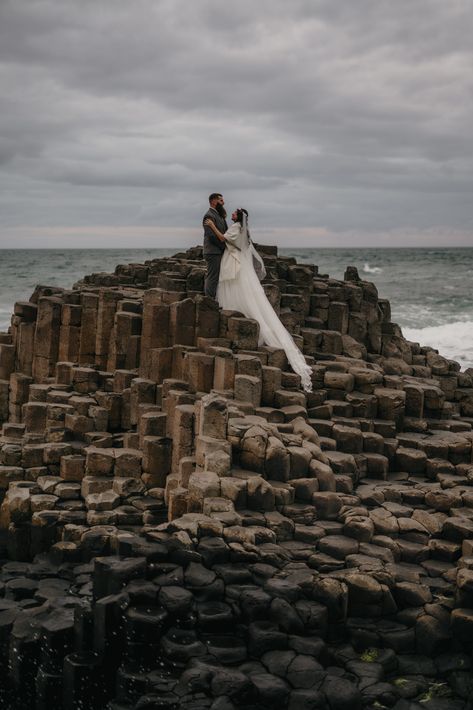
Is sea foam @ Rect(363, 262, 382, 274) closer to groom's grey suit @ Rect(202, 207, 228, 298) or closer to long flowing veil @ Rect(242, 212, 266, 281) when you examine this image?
long flowing veil @ Rect(242, 212, 266, 281)

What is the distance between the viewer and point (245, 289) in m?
14.3

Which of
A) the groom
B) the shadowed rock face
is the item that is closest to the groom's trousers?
the groom

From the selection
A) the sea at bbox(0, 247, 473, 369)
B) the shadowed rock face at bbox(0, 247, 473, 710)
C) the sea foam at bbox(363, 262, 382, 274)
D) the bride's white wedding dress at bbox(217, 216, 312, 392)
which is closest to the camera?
the shadowed rock face at bbox(0, 247, 473, 710)

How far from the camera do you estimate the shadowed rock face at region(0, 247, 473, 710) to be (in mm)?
8672

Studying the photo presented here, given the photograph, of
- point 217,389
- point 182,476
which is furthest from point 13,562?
point 217,389

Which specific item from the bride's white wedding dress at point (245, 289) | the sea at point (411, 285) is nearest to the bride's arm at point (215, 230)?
the bride's white wedding dress at point (245, 289)

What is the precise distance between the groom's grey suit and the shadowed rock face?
0.56m

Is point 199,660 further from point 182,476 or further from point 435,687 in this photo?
point 182,476

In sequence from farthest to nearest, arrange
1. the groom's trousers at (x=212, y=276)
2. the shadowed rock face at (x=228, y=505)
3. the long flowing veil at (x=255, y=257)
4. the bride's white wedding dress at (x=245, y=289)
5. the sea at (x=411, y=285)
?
the sea at (x=411, y=285) < the groom's trousers at (x=212, y=276) < the long flowing veil at (x=255, y=257) < the bride's white wedding dress at (x=245, y=289) < the shadowed rock face at (x=228, y=505)

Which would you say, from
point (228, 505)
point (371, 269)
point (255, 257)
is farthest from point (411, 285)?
point (228, 505)

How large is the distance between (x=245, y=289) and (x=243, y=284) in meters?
0.09

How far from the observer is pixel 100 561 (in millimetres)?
9414

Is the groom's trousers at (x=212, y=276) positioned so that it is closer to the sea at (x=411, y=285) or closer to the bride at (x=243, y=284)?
the bride at (x=243, y=284)

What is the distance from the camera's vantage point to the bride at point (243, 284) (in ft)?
46.2
